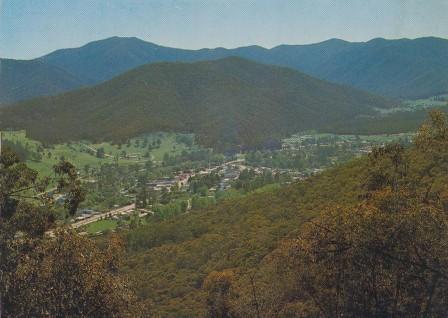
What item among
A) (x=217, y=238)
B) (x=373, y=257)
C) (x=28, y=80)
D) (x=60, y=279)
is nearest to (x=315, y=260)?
(x=373, y=257)

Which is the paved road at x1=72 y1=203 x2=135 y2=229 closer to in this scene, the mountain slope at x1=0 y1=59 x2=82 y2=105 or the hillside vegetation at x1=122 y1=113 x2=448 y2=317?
the hillside vegetation at x1=122 y1=113 x2=448 y2=317

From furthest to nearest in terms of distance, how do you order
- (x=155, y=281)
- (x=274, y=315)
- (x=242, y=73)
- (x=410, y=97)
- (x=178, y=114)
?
(x=410, y=97), (x=242, y=73), (x=178, y=114), (x=155, y=281), (x=274, y=315)

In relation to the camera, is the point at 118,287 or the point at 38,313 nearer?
the point at 38,313

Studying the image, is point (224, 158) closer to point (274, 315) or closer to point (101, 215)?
point (101, 215)

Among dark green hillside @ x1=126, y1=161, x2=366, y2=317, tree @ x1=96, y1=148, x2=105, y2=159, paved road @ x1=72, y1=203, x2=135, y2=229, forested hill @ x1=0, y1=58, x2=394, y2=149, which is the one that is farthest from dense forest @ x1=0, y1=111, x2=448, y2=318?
forested hill @ x1=0, y1=58, x2=394, y2=149

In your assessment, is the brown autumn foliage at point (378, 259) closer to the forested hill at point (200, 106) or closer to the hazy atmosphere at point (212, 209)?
the hazy atmosphere at point (212, 209)

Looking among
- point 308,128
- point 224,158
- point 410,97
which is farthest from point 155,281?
point 410,97

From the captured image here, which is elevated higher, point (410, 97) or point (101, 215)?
point (410, 97)
